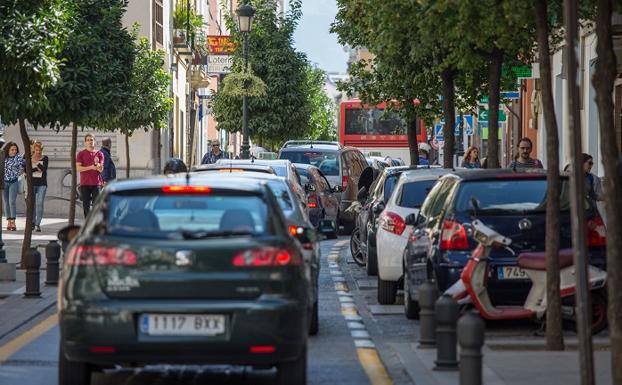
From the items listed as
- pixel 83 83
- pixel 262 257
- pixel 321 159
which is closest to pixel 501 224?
pixel 262 257

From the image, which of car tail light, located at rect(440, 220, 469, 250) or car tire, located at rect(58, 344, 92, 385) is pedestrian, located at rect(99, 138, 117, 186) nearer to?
car tail light, located at rect(440, 220, 469, 250)

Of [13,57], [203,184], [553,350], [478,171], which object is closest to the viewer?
[203,184]

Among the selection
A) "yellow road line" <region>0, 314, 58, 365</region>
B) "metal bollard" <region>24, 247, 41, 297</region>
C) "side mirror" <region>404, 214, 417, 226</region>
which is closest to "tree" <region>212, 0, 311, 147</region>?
"metal bollard" <region>24, 247, 41, 297</region>

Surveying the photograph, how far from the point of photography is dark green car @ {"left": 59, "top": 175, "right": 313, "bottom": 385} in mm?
10391

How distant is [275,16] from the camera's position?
64.3m

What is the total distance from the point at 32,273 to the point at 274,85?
46.3 metres

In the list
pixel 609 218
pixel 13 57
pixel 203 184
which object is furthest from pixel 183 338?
pixel 13 57

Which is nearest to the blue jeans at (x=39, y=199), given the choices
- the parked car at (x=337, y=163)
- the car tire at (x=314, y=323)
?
the parked car at (x=337, y=163)

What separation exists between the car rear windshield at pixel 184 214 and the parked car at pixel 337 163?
85.3ft

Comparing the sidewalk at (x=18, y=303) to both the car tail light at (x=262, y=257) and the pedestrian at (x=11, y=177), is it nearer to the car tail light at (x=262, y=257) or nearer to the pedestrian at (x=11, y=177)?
the car tail light at (x=262, y=257)

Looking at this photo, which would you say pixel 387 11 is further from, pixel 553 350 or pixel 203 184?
pixel 203 184

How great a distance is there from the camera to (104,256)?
10531 millimetres

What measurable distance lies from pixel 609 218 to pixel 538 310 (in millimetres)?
4785

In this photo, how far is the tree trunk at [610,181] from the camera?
33.5 ft
